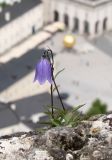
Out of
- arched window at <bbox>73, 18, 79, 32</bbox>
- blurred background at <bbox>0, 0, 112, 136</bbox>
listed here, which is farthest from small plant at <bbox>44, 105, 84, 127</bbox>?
arched window at <bbox>73, 18, 79, 32</bbox>

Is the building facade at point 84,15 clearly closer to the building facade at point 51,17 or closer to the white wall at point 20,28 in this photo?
the building facade at point 51,17

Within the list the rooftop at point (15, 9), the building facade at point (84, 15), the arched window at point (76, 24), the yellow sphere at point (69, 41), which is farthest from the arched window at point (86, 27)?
the rooftop at point (15, 9)

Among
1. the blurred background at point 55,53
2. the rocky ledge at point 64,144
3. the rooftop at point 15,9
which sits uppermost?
the rocky ledge at point 64,144

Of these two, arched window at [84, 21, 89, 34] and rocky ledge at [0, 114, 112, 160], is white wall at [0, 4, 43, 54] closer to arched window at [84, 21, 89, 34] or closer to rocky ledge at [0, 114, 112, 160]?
arched window at [84, 21, 89, 34]

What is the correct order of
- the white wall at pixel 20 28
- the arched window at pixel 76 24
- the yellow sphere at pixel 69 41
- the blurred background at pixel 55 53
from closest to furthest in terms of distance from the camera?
the blurred background at pixel 55 53 → the yellow sphere at pixel 69 41 → the white wall at pixel 20 28 → the arched window at pixel 76 24

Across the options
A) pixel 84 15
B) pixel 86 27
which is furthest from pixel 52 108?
pixel 86 27

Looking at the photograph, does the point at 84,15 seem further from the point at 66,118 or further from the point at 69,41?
the point at 66,118
